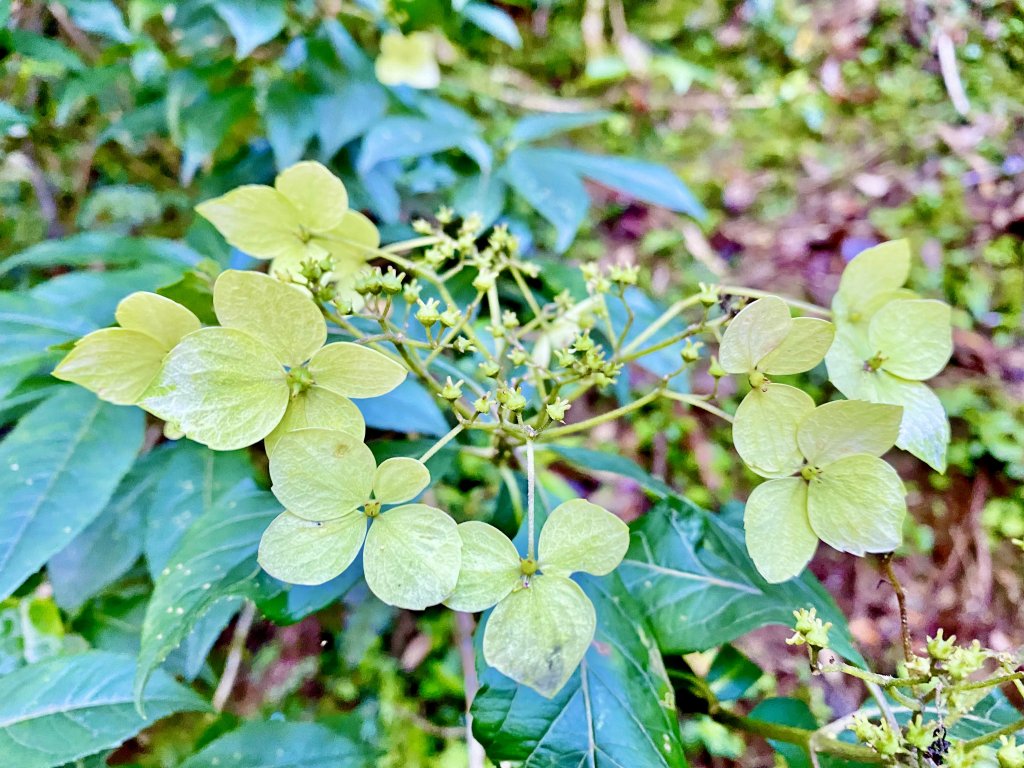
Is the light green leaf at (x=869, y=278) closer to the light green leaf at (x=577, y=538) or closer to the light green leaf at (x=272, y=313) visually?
the light green leaf at (x=577, y=538)

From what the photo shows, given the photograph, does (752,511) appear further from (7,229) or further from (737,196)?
(7,229)

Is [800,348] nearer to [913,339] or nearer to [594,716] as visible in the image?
[913,339]

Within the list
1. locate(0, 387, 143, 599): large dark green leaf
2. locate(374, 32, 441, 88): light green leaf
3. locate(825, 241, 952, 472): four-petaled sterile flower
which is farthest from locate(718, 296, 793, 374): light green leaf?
locate(374, 32, 441, 88): light green leaf

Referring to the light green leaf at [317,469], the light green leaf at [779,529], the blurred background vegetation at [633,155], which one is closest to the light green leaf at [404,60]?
the blurred background vegetation at [633,155]

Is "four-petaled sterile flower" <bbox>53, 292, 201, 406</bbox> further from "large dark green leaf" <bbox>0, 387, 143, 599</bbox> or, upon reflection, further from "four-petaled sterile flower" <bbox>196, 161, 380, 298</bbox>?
"large dark green leaf" <bbox>0, 387, 143, 599</bbox>

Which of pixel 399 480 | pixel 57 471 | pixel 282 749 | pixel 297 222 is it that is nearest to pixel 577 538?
pixel 399 480

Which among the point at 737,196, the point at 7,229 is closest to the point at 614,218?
the point at 737,196
